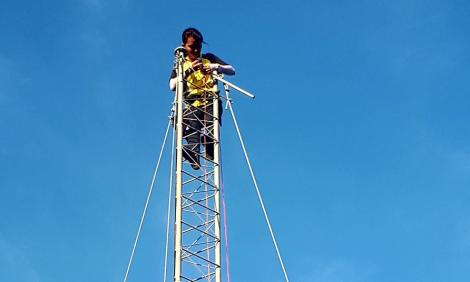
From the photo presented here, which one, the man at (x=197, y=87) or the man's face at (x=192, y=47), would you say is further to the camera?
the man's face at (x=192, y=47)

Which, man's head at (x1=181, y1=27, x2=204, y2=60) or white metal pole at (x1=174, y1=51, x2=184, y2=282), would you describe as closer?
white metal pole at (x1=174, y1=51, x2=184, y2=282)

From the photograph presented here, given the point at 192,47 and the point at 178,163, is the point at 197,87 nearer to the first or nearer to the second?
the point at 192,47

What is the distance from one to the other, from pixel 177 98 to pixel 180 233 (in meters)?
3.77

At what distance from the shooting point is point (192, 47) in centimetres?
2345

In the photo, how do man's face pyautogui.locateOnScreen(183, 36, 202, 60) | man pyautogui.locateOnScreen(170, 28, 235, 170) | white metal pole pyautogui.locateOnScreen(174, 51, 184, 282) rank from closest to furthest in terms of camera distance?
white metal pole pyautogui.locateOnScreen(174, 51, 184, 282), man pyautogui.locateOnScreen(170, 28, 235, 170), man's face pyautogui.locateOnScreen(183, 36, 202, 60)

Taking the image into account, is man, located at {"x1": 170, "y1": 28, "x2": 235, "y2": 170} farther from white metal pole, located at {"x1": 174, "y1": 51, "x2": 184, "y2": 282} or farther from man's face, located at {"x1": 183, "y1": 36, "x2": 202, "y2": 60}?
white metal pole, located at {"x1": 174, "y1": 51, "x2": 184, "y2": 282}

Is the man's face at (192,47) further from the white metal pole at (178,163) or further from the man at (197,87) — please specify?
the white metal pole at (178,163)

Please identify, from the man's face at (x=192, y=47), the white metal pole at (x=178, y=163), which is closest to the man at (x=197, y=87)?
the man's face at (x=192, y=47)

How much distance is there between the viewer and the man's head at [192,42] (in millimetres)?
23438

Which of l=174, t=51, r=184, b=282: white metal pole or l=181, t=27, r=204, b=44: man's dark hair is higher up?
l=181, t=27, r=204, b=44: man's dark hair

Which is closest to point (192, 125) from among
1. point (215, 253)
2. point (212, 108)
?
point (212, 108)

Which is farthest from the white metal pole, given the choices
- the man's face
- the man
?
the man's face

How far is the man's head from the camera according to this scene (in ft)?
76.9

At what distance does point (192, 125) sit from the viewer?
2283 centimetres
